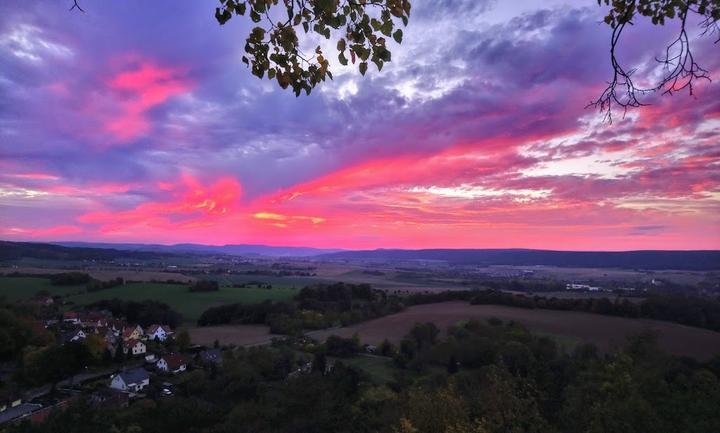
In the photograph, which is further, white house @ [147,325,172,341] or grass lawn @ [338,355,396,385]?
white house @ [147,325,172,341]

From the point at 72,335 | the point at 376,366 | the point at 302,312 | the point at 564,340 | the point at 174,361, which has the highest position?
the point at 302,312

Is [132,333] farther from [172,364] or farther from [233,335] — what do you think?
[172,364]

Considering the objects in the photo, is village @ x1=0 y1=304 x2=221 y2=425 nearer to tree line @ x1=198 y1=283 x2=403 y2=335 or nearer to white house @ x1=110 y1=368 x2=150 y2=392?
white house @ x1=110 y1=368 x2=150 y2=392

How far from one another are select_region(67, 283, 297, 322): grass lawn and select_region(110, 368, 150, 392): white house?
27009 mm

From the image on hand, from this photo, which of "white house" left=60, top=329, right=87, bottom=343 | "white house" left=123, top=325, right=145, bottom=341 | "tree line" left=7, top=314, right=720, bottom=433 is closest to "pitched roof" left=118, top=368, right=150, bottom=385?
"tree line" left=7, top=314, right=720, bottom=433

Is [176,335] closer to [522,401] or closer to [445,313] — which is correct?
[445,313]

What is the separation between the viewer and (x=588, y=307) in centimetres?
6025

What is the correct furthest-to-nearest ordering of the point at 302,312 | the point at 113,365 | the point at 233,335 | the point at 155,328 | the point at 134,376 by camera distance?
the point at 302,312 → the point at 155,328 → the point at 233,335 → the point at 113,365 → the point at 134,376

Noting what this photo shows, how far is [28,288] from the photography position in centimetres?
7562

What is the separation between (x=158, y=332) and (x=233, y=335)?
8.85 metres

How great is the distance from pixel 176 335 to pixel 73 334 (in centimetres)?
1039

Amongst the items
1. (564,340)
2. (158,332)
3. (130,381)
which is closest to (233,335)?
(158,332)

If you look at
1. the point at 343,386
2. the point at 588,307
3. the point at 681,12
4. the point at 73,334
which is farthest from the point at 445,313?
the point at 681,12

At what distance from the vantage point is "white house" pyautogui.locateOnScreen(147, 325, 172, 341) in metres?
54.9
